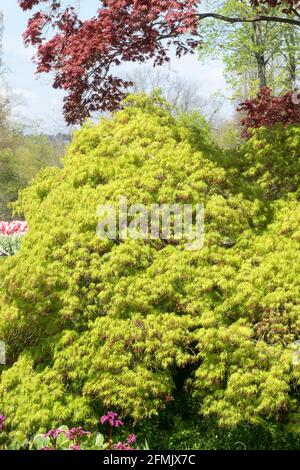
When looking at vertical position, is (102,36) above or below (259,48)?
below

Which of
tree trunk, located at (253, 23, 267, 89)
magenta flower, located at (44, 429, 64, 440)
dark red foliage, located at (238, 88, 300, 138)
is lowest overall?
magenta flower, located at (44, 429, 64, 440)

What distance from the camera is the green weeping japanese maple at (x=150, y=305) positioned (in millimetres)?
4621

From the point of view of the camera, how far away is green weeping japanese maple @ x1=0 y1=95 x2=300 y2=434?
15.2 feet

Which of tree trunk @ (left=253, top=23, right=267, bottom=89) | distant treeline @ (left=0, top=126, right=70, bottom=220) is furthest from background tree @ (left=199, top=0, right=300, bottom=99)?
distant treeline @ (left=0, top=126, right=70, bottom=220)

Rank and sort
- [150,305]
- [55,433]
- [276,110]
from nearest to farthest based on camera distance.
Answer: [55,433] < [150,305] < [276,110]

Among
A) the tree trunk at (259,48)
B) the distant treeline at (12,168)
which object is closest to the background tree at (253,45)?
the tree trunk at (259,48)

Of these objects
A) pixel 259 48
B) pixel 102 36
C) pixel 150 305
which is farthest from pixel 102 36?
pixel 259 48

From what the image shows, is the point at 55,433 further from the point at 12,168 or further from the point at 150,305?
the point at 12,168

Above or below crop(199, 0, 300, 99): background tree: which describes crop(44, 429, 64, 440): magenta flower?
below

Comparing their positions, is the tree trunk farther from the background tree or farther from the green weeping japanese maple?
the green weeping japanese maple

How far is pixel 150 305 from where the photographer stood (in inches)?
194

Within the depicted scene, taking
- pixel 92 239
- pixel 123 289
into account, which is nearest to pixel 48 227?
pixel 92 239

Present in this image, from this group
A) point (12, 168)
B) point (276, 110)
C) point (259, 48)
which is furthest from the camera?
point (12, 168)

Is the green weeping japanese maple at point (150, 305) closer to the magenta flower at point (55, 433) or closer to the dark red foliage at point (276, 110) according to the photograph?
the magenta flower at point (55, 433)
